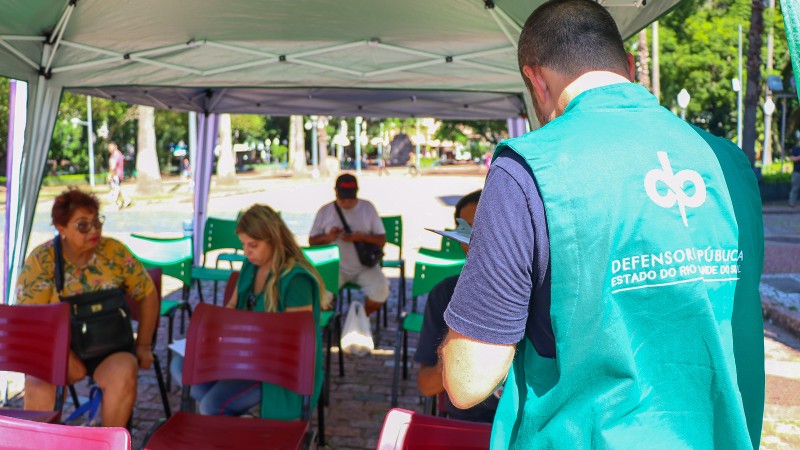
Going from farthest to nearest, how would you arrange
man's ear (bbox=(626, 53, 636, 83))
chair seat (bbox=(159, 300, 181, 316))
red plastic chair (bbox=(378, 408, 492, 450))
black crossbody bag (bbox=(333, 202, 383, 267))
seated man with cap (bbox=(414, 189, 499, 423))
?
black crossbody bag (bbox=(333, 202, 383, 267))
chair seat (bbox=(159, 300, 181, 316))
seated man with cap (bbox=(414, 189, 499, 423))
red plastic chair (bbox=(378, 408, 492, 450))
man's ear (bbox=(626, 53, 636, 83))

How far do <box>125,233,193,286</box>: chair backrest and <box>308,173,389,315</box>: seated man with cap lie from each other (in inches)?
48.8

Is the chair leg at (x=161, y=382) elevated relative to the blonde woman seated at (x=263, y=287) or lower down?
lower down

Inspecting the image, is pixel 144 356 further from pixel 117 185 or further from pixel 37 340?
pixel 117 185

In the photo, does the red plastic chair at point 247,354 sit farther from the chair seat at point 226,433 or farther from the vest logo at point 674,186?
the vest logo at point 674,186

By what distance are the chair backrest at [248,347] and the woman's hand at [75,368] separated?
694 millimetres

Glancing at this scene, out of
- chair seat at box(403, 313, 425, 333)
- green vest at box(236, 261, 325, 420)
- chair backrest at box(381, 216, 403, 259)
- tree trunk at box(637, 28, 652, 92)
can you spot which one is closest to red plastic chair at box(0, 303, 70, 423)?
green vest at box(236, 261, 325, 420)

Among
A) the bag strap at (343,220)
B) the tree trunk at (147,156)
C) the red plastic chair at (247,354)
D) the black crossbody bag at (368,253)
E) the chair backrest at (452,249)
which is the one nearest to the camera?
the red plastic chair at (247,354)

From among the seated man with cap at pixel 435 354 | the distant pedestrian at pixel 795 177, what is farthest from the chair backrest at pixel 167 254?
the distant pedestrian at pixel 795 177

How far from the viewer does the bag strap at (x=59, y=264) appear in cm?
412

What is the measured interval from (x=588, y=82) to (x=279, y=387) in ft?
8.72

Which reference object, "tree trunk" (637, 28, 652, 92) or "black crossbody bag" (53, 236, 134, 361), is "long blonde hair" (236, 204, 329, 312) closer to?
"black crossbody bag" (53, 236, 134, 361)

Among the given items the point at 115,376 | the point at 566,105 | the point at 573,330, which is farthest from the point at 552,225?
the point at 115,376

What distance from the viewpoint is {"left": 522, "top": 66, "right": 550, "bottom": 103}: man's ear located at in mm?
1537

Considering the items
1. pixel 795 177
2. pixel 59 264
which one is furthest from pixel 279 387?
pixel 795 177
